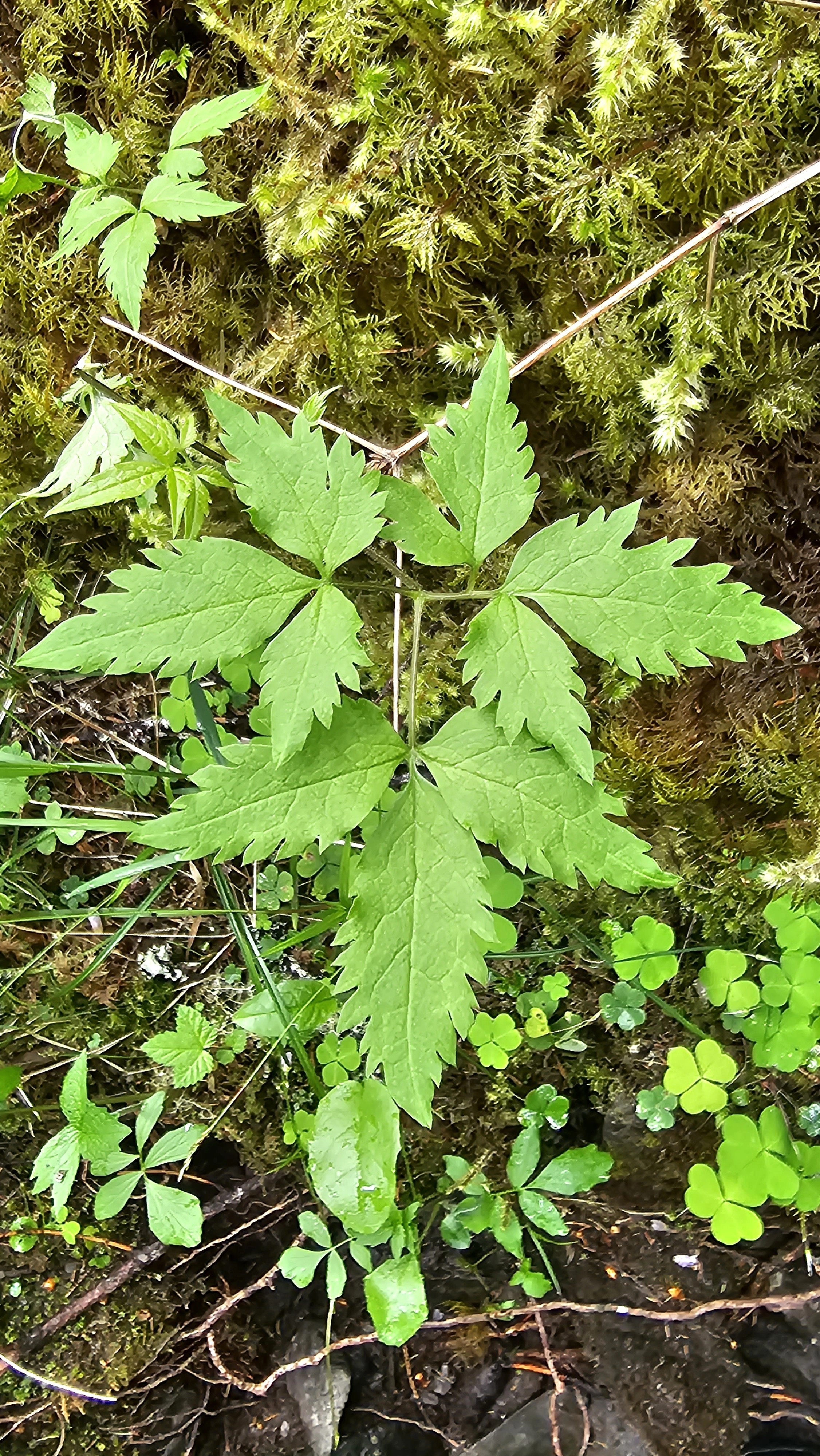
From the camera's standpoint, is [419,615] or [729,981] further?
[729,981]

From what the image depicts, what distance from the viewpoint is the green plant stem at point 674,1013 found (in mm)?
1951

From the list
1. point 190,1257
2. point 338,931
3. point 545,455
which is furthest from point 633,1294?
point 545,455

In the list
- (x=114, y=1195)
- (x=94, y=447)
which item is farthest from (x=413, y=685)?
(x=114, y=1195)

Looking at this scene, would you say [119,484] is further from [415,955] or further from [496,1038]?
[496,1038]

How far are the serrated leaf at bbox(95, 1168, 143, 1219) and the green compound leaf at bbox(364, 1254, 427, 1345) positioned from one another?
0.68 meters

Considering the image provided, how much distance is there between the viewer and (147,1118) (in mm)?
2162

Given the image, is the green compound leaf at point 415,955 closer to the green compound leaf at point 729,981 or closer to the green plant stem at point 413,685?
the green plant stem at point 413,685

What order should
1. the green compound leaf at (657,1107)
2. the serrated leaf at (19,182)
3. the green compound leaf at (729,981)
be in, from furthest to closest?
1. the green compound leaf at (657,1107)
2. the green compound leaf at (729,981)
3. the serrated leaf at (19,182)

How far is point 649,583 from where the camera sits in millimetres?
1357

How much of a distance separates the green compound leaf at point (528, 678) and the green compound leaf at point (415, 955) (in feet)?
0.73

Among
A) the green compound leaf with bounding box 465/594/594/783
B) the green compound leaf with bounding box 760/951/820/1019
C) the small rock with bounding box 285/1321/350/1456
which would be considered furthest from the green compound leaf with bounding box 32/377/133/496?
the small rock with bounding box 285/1321/350/1456

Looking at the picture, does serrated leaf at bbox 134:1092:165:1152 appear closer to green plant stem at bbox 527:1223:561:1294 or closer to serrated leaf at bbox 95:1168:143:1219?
serrated leaf at bbox 95:1168:143:1219

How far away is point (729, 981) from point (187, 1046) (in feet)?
4.50

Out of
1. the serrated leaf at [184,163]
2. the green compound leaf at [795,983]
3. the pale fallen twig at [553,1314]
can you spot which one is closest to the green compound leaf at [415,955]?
the green compound leaf at [795,983]
